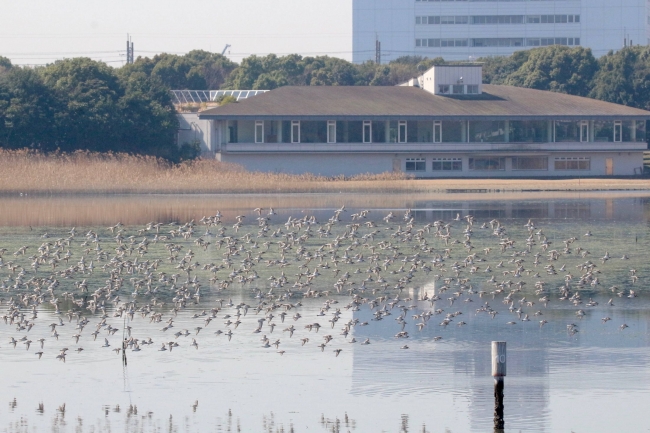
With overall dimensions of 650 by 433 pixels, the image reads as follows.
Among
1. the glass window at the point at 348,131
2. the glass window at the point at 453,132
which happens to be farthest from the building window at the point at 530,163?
the glass window at the point at 348,131

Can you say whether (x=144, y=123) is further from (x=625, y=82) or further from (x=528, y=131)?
(x=625, y=82)

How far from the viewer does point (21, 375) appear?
53.4ft

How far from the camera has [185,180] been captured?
199 ft

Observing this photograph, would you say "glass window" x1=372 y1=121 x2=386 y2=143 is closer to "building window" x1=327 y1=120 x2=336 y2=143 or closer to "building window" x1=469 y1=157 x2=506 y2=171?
"building window" x1=327 y1=120 x2=336 y2=143

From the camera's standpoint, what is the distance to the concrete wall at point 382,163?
245ft

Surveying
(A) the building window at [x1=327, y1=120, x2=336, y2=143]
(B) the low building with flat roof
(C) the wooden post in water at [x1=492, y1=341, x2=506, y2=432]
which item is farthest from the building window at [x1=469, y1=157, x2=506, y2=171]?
(C) the wooden post in water at [x1=492, y1=341, x2=506, y2=432]

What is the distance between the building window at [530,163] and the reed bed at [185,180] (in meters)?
5.67

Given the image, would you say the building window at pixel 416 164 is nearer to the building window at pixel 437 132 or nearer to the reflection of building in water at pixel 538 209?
the building window at pixel 437 132

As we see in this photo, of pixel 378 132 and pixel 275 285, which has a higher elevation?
pixel 378 132

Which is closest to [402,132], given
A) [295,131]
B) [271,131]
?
[295,131]

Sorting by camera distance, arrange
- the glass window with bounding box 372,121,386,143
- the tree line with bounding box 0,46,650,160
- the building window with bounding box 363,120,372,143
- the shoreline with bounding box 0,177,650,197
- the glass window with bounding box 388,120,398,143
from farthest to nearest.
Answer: the glass window with bounding box 388,120,398,143 < the glass window with bounding box 372,121,386,143 < the building window with bounding box 363,120,372,143 < the tree line with bounding box 0,46,650,160 < the shoreline with bounding box 0,177,650,197

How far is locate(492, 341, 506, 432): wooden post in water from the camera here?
13242 mm

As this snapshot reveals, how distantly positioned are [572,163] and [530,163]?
2.94m

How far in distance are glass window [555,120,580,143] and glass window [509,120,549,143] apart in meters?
0.83
